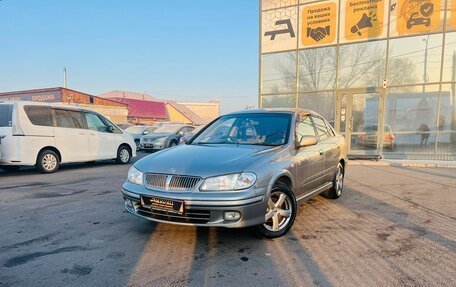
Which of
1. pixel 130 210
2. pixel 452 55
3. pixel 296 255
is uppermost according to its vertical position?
pixel 452 55

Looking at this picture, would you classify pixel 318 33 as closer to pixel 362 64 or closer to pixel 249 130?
pixel 362 64

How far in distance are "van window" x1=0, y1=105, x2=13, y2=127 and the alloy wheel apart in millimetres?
7357

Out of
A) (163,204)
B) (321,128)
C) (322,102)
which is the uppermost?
(322,102)

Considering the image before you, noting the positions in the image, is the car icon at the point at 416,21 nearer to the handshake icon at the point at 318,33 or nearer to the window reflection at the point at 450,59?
the window reflection at the point at 450,59

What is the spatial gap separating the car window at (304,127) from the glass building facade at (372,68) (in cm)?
839

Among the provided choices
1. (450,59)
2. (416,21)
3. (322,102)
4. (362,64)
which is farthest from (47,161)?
(450,59)

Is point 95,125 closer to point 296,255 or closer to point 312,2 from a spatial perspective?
point 296,255

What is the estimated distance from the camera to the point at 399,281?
2.71 m

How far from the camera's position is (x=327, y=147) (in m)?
5.21

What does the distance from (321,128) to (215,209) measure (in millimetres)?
3049

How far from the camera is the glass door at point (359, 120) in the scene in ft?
40.9

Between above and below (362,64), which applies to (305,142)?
below

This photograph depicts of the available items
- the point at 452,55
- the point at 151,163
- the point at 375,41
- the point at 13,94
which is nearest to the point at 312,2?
the point at 375,41

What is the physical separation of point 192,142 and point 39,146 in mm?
5663
